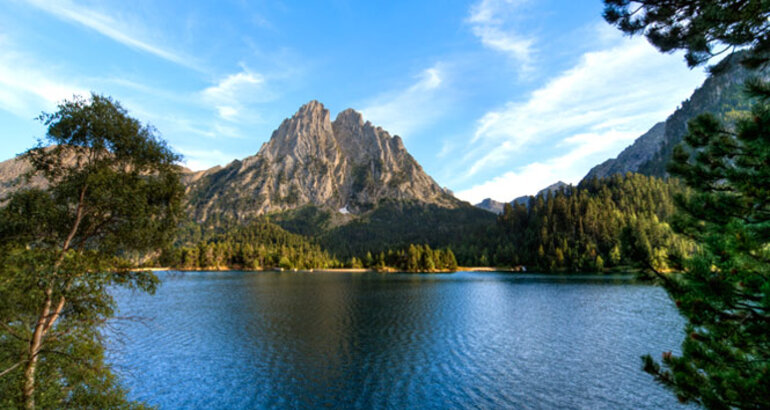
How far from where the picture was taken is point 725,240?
6492 millimetres

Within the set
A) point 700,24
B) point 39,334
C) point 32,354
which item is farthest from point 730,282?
point 39,334

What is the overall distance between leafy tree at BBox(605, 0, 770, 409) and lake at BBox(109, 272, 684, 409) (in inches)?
844

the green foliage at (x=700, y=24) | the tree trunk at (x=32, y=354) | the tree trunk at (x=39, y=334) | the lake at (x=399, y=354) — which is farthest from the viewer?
the lake at (x=399, y=354)

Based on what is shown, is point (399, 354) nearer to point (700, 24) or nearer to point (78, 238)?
point (78, 238)

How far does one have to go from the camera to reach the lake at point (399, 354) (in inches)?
1082

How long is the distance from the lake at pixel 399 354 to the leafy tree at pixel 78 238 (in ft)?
15.9

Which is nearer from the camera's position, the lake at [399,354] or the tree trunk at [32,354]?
the tree trunk at [32,354]

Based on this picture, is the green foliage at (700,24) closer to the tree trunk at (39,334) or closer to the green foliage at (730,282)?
the green foliage at (730,282)

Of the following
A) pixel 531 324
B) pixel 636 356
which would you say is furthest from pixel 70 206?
pixel 531 324

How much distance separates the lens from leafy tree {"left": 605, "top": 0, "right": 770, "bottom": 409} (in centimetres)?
620

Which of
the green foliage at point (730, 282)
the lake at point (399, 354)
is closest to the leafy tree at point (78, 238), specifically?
the lake at point (399, 354)

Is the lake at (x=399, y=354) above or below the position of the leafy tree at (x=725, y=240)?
below

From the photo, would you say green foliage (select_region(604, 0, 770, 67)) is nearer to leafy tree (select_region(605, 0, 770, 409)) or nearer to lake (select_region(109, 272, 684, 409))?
leafy tree (select_region(605, 0, 770, 409))

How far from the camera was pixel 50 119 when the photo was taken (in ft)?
53.8
